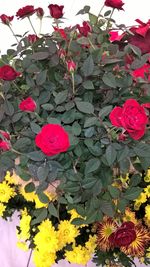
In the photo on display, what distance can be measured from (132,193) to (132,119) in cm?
16

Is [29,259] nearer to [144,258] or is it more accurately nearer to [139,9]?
[144,258]

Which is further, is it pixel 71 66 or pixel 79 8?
pixel 79 8

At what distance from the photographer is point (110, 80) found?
31.6 inches

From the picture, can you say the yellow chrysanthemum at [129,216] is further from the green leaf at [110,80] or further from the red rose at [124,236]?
the green leaf at [110,80]

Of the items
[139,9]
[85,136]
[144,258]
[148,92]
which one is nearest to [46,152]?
[85,136]

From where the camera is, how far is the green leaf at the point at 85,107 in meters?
0.79

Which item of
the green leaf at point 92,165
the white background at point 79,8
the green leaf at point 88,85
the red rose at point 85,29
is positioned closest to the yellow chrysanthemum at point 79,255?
the green leaf at point 92,165

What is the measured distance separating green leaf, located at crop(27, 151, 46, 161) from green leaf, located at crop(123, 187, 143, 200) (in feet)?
0.53

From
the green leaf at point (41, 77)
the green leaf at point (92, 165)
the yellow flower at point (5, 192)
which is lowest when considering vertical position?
the yellow flower at point (5, 192)

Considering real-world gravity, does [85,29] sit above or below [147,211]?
above

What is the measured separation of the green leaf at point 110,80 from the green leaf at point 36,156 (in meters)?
0.17

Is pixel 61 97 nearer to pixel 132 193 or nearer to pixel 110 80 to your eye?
pixel 110 80

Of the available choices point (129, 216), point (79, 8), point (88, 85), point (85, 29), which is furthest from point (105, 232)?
point (79, 8)

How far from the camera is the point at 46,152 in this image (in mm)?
706
